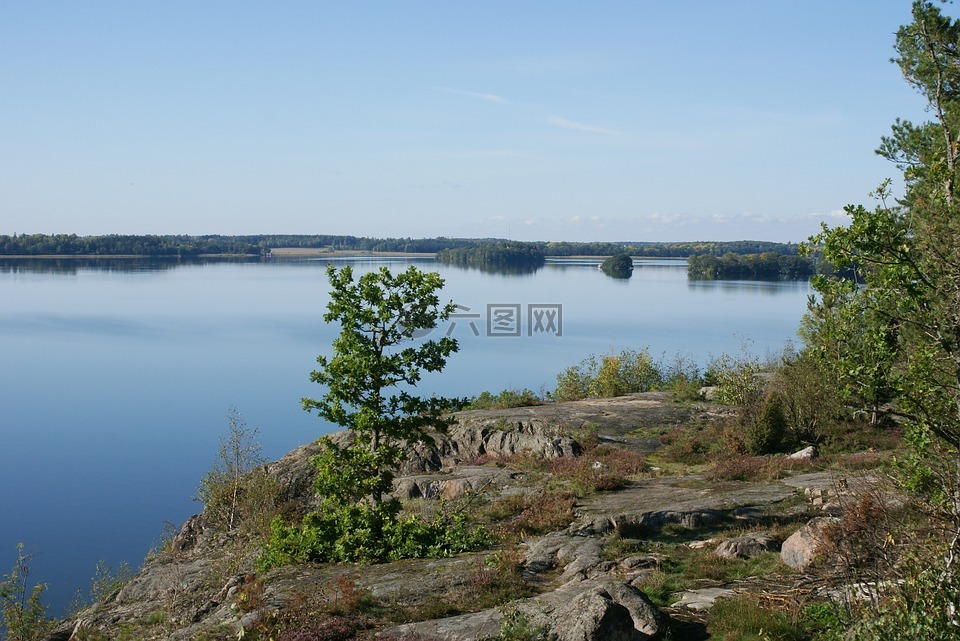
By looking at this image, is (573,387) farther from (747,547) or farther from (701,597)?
(701,597)

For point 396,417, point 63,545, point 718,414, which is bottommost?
point 63,545

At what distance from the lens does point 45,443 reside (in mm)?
43594

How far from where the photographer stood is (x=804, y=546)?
41.7 feet

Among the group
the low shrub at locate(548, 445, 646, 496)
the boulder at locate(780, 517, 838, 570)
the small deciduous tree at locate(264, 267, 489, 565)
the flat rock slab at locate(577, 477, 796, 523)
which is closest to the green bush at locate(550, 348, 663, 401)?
the low shrub at locate(548, 445, 646, 496)

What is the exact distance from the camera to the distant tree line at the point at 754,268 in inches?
5778

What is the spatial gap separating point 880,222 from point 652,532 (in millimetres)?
8698

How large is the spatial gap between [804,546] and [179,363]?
61.2 m

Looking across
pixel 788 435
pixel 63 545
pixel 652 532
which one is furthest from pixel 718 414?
pixel 63 545

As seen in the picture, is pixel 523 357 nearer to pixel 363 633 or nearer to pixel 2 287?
pixel 363 633

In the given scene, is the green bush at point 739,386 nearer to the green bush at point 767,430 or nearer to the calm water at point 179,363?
the green bush at point 767,430

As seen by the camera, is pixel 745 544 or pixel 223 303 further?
pixel 223 303

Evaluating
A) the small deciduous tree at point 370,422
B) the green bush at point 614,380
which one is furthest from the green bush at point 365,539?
the green bush at point 614,380

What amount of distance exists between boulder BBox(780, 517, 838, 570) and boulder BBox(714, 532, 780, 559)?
568mm

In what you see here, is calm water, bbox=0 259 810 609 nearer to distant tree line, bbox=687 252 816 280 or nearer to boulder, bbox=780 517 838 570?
distant tree line, bbox=687 252 816 280
